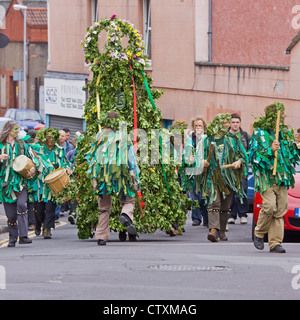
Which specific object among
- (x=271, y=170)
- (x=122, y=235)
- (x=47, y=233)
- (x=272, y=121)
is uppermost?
(x=272, y=121)

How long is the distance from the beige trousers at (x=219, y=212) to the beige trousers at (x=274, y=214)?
228 cm

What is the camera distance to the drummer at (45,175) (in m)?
17.3

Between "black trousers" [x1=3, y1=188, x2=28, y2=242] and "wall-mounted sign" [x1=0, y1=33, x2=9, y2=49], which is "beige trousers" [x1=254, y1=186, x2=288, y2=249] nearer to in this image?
"black trousers" [x1=3, y1=188, x2=28, y2=242]

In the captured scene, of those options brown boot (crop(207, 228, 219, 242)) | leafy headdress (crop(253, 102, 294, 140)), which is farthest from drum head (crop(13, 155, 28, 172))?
leafy headdress (crop(253, 102, 294, 140))

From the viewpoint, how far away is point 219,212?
1530cm

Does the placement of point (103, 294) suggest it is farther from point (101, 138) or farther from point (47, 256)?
point (101, 138)

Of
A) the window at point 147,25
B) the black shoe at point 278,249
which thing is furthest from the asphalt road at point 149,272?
the window at point 147,25

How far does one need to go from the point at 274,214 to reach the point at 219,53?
18646 mm

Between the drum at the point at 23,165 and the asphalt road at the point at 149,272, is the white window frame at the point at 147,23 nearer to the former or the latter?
the drum at the point at 23,165

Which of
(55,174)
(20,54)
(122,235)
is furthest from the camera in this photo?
(20,54)

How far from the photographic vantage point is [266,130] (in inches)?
510

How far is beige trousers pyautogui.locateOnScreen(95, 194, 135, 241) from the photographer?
47.2 ft

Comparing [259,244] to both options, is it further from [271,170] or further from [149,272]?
[149,272]

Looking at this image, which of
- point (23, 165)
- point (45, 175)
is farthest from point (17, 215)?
point (45, 175)
